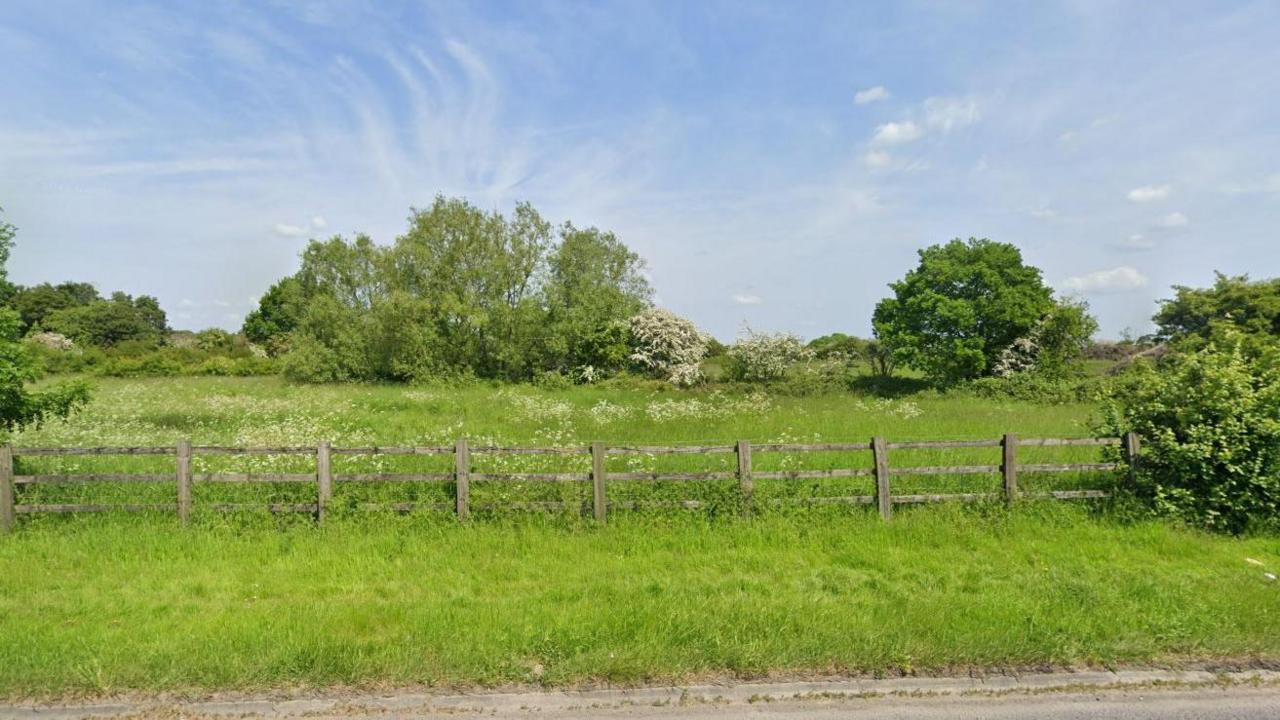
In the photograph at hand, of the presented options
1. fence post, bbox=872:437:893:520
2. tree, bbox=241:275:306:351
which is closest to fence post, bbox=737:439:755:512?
fence post, bbox=872:437:893:520

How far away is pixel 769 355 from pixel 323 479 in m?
28.6

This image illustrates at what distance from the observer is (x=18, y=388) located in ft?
35.2

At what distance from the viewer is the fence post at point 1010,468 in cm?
1001

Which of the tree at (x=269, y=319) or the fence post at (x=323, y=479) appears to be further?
the tree at (x=269, y=319)

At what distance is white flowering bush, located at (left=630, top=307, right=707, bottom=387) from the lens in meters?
38.0

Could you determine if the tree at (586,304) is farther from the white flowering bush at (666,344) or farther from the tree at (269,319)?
the tree at (269,319)

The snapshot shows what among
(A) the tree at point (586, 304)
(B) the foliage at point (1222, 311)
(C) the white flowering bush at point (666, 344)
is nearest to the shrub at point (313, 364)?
(A) the tree at point (586, 304)

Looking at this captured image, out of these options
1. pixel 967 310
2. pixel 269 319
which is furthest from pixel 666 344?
pixel 269 319

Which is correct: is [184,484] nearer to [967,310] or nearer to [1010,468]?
[1010,468]

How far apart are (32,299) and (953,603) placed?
92836 mm

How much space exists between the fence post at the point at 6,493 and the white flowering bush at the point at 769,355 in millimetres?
30139

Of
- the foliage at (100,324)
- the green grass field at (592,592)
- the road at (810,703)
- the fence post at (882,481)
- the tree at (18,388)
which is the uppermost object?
the foliage at (100,324)

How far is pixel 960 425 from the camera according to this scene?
67.3 feet

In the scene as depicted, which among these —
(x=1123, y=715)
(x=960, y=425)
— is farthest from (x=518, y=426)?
(x=1123, y=715)
